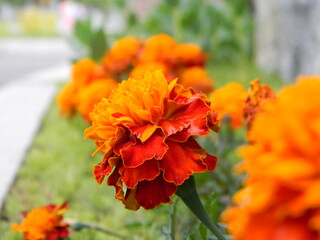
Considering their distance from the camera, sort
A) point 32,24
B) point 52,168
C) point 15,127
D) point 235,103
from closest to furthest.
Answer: point 235,103 < point 52,168 < point 15,127 < point 32,24

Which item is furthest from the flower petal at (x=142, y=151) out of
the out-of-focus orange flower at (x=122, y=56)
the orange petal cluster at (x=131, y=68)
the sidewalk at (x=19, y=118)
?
the out-of-focus orange flower at (x=122, y=56)

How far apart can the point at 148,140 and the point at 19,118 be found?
3.28 meters

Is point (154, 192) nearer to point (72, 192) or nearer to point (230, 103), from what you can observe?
point (230, 103)

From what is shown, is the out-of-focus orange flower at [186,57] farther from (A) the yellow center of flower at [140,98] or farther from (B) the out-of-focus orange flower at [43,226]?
(A) the yellow center of flower at [140,98]

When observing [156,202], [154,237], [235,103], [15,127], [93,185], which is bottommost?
[156,202]

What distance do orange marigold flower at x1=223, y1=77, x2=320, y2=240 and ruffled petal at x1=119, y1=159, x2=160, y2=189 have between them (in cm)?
30

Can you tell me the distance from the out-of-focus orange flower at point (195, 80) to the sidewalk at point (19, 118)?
0.85 meters

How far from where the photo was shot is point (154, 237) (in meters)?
1.73

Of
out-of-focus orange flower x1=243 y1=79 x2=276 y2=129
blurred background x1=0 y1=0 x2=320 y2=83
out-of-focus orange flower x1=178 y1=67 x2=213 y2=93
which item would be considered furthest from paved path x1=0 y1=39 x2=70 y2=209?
out-of-focus orange flower x1=243 y1=79 x2=276 y2=129

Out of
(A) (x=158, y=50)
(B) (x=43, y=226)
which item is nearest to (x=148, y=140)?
(B) (x=43, y=226)

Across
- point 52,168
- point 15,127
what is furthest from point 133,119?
point 15,127

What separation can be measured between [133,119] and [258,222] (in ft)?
1.28

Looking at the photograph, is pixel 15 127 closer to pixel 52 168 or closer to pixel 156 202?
pixel 52 168

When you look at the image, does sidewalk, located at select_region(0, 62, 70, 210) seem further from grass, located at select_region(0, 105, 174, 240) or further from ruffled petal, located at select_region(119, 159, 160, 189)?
ruffled petal, located at select_region(119, 159, 160, 189)
